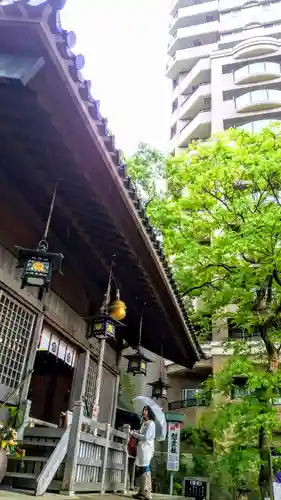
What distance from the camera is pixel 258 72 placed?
37.7 meters

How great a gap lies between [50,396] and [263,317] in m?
7.03

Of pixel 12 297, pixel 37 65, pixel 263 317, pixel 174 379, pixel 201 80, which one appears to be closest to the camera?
pixel 37 65

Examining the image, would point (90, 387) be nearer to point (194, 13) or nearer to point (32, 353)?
point (32, 353)

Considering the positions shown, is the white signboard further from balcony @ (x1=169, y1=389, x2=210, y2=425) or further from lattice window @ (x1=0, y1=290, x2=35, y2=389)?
balcony @ (x1=169, y1=389, x2=210, y2=425)

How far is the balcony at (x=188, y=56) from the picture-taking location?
4466 centimetres

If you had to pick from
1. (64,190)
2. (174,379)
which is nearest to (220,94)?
(174,379)

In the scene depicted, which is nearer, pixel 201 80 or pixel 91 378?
pixel 91 378

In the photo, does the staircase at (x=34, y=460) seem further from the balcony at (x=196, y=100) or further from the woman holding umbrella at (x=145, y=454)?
the balcony at (x=196, y=100)

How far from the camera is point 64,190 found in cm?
633

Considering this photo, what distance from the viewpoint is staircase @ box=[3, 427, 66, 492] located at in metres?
5.63

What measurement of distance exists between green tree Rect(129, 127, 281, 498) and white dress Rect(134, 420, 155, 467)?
13.9 feet

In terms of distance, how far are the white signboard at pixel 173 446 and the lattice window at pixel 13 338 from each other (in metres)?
9.00

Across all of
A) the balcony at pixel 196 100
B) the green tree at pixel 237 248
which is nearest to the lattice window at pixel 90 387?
the green tree at pixel 237 248

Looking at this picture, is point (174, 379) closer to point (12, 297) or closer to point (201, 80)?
point (12, 297)
